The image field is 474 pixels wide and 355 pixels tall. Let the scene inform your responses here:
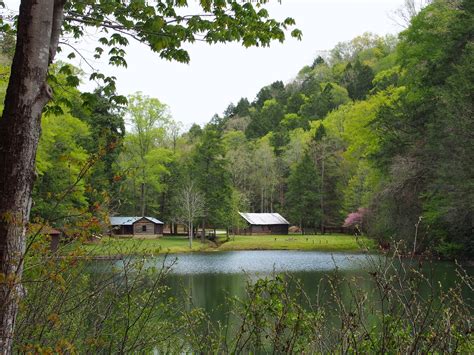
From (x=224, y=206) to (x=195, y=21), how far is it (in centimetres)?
4112

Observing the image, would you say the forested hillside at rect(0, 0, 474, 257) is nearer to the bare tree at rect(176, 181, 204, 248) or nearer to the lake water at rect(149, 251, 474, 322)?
the bare tree at rect(176, 181, 204, 248)

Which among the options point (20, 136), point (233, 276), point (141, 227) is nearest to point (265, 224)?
point (141, 227)

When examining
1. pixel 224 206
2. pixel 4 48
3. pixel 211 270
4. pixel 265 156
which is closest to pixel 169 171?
pixel 224 206

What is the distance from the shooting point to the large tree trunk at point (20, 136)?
289 centimetres

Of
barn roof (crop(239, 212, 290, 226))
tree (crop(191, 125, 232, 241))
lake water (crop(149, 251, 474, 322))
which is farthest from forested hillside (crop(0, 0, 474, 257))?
lake water (crop(149, 251, 474, 322))

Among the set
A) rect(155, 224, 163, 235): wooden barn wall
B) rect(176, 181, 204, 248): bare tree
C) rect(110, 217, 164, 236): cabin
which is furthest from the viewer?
rect(155, 224, 163, 235): wooden barn wall

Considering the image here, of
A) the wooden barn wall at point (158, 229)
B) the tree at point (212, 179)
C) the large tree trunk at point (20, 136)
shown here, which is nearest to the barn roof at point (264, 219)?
the tree at point (212, 179)

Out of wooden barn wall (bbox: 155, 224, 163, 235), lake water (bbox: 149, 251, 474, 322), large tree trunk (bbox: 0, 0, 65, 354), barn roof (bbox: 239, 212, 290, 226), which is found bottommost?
lake water (bbox: 149, 251, 474, 322)

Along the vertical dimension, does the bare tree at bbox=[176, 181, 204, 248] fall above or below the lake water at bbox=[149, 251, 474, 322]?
above

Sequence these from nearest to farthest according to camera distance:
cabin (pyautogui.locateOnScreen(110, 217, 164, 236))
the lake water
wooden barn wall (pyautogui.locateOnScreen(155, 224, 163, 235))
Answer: the lake water → cabin (pyautogui.locateOnScreen(110, 217, 164, 236)) → wooden barn wall (pyautogui.locateOnScreen(155, 224, 163, 235))

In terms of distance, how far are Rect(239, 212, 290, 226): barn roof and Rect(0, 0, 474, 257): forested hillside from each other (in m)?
1.33

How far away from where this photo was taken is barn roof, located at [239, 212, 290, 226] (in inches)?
2123

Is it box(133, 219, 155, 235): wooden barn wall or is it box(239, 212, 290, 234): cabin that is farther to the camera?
box(239, 212, 290, 234): cabin

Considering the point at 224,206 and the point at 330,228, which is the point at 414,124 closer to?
the point at 224,206
